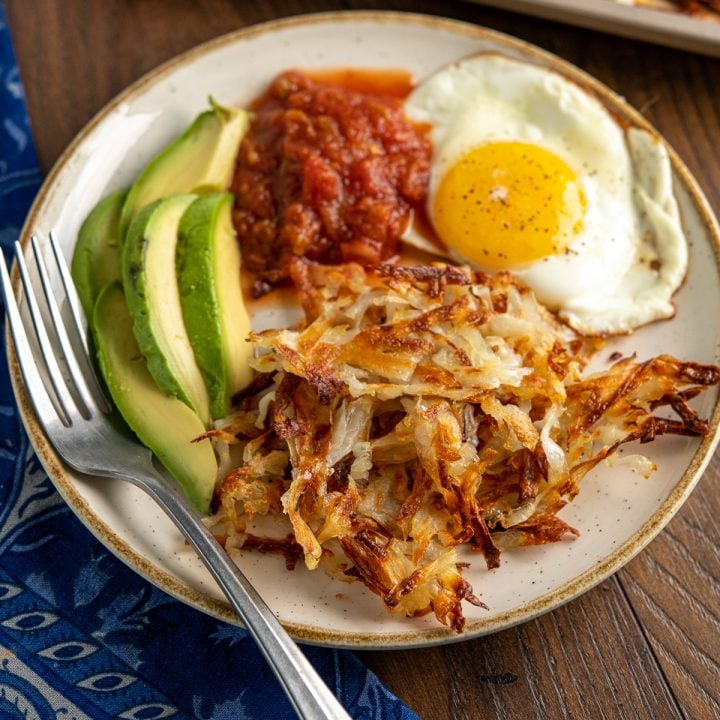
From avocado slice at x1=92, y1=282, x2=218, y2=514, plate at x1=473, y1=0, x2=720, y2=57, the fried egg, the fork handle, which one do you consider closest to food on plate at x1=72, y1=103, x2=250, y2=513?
avocado slice at x1=92, y1=282, x2=218, y2=514

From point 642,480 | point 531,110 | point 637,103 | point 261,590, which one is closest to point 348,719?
point 261,590

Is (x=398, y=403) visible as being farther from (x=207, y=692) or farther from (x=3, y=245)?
(x=3, y=245)

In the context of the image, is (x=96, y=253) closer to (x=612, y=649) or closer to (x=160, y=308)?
(x=160, y=308)

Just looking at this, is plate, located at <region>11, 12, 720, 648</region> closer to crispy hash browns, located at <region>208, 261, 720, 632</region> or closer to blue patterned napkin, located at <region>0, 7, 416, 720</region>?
crispy hash browns, located at <region>208, 261, 720, 632</region>

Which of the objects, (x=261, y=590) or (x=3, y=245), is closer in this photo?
(x=261, y=590)

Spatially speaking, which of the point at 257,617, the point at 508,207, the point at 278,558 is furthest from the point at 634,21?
the point at 257,617

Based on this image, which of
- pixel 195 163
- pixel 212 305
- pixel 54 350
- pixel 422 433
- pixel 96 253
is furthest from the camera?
pixel 195 163

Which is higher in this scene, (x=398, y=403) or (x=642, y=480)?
(x=398, y=403)
